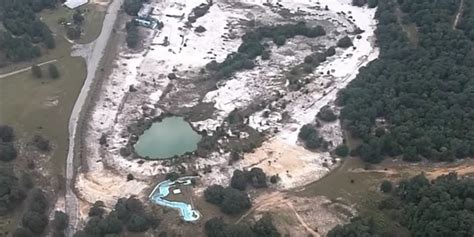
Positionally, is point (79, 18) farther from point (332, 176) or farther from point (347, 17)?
point (332, 176)

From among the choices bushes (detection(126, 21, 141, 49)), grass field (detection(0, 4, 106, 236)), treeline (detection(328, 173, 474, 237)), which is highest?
treeline (detection(328, 173, 474, 237))

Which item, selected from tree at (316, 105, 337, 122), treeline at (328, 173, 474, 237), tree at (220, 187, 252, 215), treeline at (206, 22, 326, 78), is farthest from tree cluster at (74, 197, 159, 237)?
treeline at (206, 22, 326, 78)

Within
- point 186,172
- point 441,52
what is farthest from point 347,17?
point 186,172

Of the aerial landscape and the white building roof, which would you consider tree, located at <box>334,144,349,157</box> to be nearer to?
the aerial landscape

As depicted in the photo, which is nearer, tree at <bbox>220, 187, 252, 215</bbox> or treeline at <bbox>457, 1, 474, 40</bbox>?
tree at <bbox>220, 187, 252, 215</bbox>

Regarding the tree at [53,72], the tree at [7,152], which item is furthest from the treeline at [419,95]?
the tree at [7,152]

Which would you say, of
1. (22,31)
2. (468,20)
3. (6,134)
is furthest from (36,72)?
(468,20)
